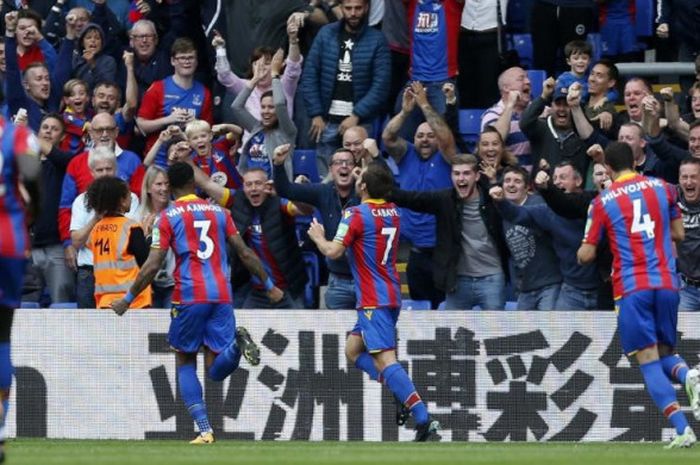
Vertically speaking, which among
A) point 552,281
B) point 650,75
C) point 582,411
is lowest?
point 582,411

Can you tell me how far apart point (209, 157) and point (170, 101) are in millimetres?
1180

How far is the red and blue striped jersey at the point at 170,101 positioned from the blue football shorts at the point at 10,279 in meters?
8.11

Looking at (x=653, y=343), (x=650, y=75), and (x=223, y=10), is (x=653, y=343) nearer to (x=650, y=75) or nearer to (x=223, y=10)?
(x=650, y=75)

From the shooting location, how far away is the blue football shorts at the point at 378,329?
14.9m

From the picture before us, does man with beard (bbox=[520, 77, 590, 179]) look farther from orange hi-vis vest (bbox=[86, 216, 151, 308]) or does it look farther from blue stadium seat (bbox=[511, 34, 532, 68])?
orange hi-vis vest (bbox=[86, 216, 151, 308])

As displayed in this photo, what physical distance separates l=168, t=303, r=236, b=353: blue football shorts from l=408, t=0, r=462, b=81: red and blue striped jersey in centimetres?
447

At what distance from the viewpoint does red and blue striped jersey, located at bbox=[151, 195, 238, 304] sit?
14336 millimetres

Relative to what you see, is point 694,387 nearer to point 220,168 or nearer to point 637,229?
point 637,229

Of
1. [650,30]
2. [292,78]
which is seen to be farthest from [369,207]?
[650,30]

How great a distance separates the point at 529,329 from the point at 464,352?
0.62 meters

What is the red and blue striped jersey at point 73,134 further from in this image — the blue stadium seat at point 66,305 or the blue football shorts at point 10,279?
the blue football shorts at point 10,279

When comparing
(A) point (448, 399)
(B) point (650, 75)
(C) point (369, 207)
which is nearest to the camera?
(C) point (369, 207)

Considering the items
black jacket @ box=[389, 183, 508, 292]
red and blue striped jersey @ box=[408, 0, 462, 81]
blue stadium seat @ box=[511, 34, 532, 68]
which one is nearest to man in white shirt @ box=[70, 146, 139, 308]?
black jacket @ box=[389, 183, 508, 292]

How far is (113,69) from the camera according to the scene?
64.2 feet
